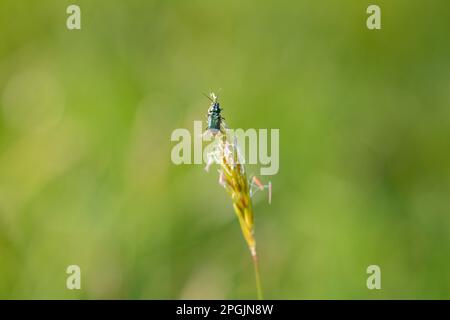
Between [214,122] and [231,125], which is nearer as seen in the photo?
[214,122]

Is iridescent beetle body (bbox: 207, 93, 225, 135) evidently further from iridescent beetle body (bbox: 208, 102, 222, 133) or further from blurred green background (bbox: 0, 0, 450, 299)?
blurred green background (bbox: 0, 0, 450, 299)

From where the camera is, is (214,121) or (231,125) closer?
(214,121)

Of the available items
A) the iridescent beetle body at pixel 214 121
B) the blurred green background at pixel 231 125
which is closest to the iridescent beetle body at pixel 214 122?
the iridescent beetle body at pixel 214 121

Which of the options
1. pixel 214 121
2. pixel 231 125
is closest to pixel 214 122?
pixel 214 121

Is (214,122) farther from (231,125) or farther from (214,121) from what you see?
(231,125)

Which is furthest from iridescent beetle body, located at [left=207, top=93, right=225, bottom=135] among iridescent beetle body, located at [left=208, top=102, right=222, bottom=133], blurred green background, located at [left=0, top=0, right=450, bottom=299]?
blurred green background, located at [left=0, top=0, right=450, bottom=299]

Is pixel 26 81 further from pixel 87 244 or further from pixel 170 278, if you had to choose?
pixel 170 278

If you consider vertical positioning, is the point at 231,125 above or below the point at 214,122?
above

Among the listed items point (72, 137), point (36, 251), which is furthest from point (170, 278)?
point (72, 137)
